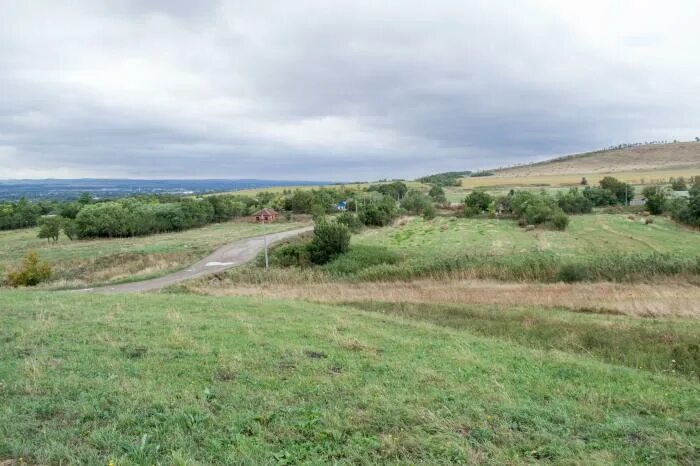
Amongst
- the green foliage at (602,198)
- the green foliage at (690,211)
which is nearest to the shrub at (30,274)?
the green foliage at (690,211)

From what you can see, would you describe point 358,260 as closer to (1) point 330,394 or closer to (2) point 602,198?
(1) point 330,394

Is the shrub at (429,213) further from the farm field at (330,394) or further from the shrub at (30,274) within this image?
the farm field at (330,394)

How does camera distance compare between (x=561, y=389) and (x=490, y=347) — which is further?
(x=490, y=347)

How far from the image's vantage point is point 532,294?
71.3 ft

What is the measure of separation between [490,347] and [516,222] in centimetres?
7735

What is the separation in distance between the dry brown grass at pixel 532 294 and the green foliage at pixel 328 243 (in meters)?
11.3

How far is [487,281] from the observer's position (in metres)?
27.5

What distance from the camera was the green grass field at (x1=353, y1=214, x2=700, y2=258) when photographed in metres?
52.1

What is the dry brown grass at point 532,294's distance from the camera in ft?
59.4

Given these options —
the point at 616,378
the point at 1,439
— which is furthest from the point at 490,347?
the point at 1,439

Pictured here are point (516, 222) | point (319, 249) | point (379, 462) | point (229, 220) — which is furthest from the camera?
point (229, 220)

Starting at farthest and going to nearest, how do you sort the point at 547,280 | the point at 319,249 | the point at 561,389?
1. the point at 319,249
2. the point at 547,280
3. the point at 561,389

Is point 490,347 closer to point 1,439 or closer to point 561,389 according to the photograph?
point 561,389

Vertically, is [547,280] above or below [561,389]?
below
